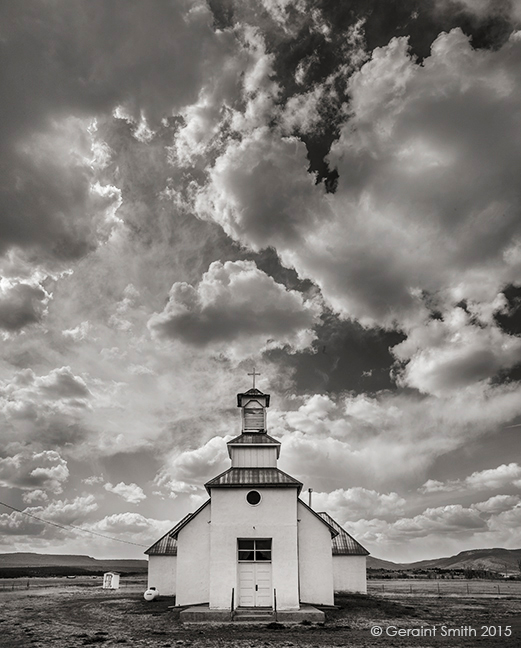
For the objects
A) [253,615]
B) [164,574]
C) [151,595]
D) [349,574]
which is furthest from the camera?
[349,574]

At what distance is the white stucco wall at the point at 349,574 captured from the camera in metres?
36.8

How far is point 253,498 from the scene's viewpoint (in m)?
24.5

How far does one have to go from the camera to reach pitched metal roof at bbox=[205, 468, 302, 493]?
80.0 feet

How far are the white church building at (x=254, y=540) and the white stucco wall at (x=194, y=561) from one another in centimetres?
5

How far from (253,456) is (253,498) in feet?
8.82

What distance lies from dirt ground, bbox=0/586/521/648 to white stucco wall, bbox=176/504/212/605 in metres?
1.27

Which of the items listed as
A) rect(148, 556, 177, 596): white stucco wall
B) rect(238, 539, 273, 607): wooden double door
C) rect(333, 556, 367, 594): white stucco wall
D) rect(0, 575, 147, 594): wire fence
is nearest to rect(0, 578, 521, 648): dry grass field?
rect(238, 539, 273, 607): wooden double door

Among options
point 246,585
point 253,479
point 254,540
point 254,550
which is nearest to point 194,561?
point 246,585

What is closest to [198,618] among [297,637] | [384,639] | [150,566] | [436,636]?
[297,637]

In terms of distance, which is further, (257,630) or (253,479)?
(253,479)

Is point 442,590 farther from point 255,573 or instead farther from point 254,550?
point 254,550

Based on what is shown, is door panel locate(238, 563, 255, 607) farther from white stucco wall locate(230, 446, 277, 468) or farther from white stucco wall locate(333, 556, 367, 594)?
white stucco wall locate(333, 556, 367, 594)

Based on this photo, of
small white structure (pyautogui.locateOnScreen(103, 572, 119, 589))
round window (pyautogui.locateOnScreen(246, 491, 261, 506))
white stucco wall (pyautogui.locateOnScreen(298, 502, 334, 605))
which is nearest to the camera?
round window (pyautogui.locateOnScreen(246, 491, 261, 506))

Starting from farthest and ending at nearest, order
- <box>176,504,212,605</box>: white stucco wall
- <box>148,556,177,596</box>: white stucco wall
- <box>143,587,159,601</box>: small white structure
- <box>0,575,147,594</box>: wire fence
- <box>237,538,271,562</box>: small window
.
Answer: <box>0,575,147,594</box>: wire fence
<box>148,556,177,596</box>: white stucco wall
<box>143,587,159,601</box>: small white structure
<box>176,504,212,605</box>: white stucco wall
<box>237,538,271,562</box>: small window
